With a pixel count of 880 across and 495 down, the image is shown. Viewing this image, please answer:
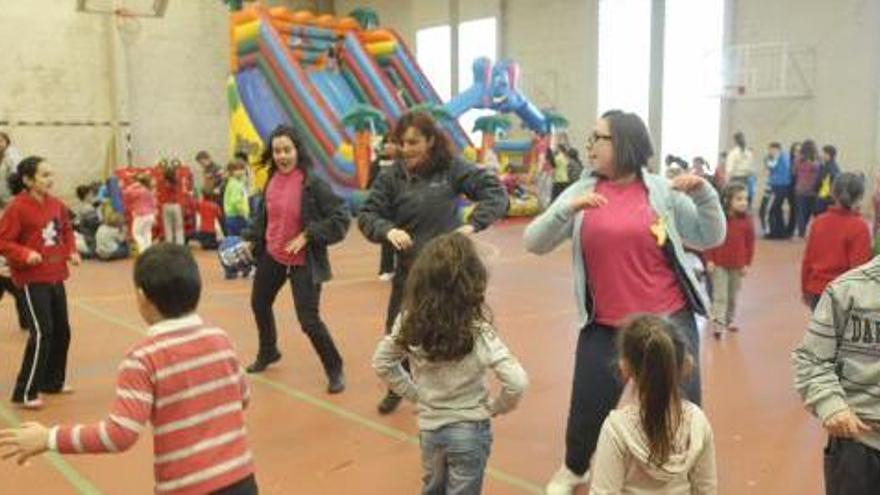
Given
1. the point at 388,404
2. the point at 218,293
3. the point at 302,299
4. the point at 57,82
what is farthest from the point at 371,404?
the point at 57,82

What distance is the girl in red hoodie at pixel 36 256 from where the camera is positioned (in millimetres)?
4730

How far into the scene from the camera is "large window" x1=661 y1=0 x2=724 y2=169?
56.2ft

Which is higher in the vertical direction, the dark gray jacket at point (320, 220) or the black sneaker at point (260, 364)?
the dark gray jacket at point (320, 220)

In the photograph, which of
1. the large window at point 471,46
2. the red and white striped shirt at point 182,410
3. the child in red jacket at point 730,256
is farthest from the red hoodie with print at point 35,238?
the large window at point 471,46

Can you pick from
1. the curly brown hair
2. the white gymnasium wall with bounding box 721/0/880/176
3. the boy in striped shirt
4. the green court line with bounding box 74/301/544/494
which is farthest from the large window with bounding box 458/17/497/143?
the boy in striped shirt

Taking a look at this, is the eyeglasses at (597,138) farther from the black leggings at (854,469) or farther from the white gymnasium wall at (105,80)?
the white gymnasium wall at (105,80)

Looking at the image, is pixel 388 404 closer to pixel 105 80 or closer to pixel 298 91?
pixel 298 91

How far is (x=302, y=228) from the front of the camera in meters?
5.13

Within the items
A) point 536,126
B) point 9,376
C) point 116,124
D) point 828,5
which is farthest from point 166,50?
point 9,376

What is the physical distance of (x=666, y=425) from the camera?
2238 millimetres

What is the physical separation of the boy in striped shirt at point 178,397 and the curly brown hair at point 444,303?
0.58 m

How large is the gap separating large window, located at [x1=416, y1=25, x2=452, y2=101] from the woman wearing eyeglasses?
1889 cm

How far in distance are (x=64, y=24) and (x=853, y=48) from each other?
620 inches

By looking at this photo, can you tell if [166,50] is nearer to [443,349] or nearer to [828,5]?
[828,5]
